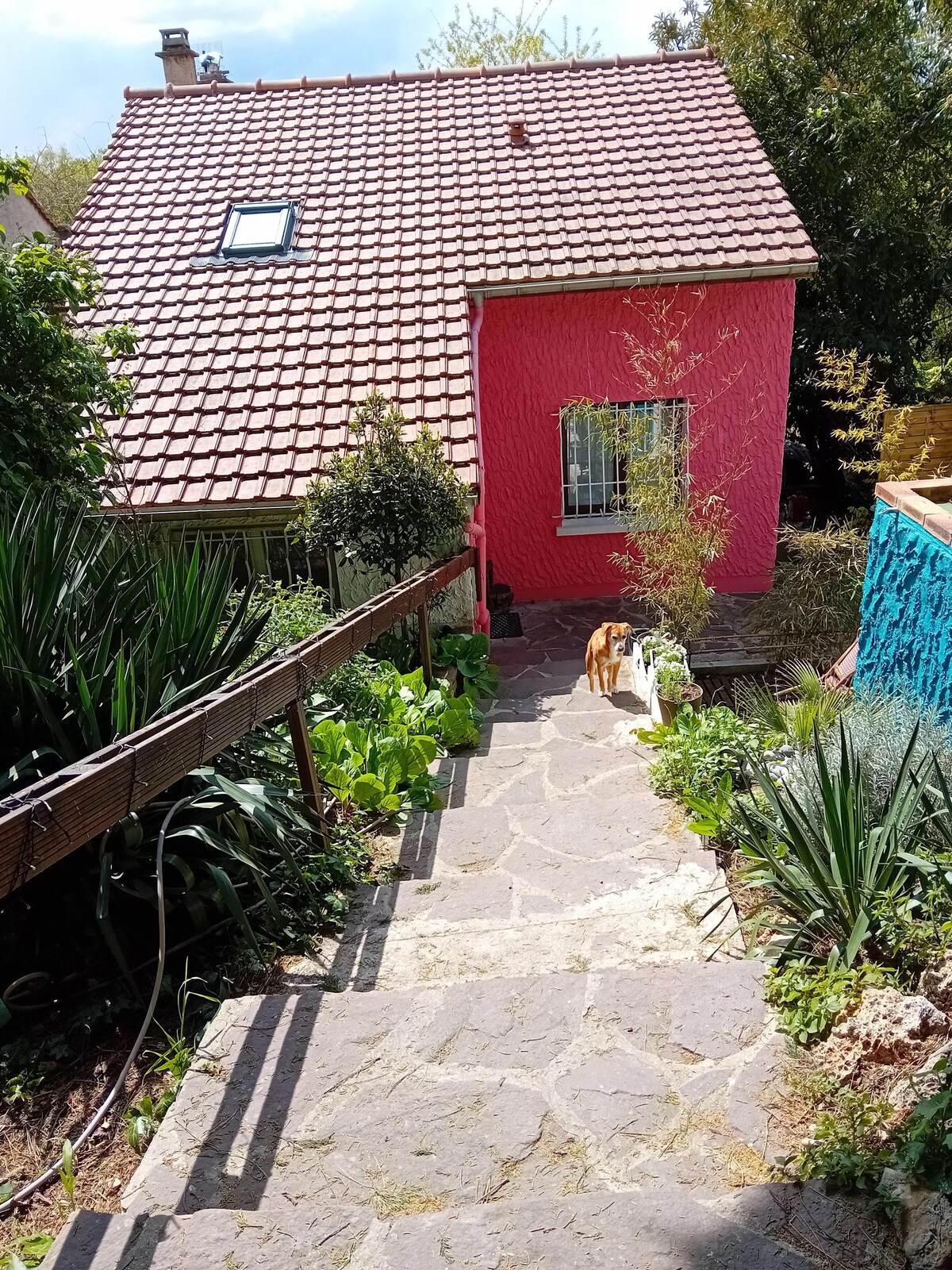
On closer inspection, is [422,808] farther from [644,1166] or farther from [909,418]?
[909,418]

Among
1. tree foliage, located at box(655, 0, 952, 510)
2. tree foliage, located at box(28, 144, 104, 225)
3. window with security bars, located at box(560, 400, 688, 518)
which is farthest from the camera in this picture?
tree foliage, located at box(28, 144, 104, 225)

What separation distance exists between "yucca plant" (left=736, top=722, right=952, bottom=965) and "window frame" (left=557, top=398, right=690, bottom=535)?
19.5ft

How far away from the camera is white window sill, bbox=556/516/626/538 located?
31.2 ft

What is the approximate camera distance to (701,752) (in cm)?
515

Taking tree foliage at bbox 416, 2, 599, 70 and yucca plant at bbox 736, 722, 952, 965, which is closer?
yucca plant at bbox 736, 722, 952, 965

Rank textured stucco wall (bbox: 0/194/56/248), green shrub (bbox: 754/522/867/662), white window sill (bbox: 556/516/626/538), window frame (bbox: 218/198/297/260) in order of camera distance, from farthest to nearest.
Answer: textured stucco wall (bbox: 0/194/56/248)
window frame (bbox: 218/198/297/260)
white window sill (bbox: 556/516/626/538)
green shrub (bbox: 754/522/867/662)

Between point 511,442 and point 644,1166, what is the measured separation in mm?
7870

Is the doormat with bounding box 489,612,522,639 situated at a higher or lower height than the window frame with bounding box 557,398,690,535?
lower

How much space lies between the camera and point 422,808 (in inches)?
196

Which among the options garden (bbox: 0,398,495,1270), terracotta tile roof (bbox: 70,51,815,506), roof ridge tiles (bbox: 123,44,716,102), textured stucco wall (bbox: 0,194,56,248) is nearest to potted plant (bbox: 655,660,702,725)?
garden (bbox: 0,398,495,1270)

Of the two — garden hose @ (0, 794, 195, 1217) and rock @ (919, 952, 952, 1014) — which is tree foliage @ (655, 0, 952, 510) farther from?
garden hose @ (0, 794, 195, 1217)

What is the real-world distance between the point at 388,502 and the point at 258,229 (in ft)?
16.1

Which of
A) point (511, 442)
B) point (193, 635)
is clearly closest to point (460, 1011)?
point (193, 635)

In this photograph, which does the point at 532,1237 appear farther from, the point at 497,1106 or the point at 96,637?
the point at 96,637
